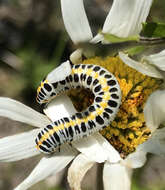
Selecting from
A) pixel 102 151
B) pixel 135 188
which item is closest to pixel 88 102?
pixel 102 151

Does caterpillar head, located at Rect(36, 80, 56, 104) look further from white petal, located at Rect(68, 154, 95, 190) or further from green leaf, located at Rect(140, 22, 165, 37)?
green leaf, located at Rect(140, 22, 165, 37)

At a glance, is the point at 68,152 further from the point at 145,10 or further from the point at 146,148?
the point at 145,10

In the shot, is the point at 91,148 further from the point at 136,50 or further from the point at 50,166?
the point at 136,50

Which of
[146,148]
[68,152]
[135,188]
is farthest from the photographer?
[135,188]

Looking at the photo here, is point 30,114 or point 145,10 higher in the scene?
point 145,10

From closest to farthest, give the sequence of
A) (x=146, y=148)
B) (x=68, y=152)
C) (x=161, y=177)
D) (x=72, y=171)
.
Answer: (x=146, y=148) < (x=72, y=171) < (x=68, y=152) < (x=161, y=177)

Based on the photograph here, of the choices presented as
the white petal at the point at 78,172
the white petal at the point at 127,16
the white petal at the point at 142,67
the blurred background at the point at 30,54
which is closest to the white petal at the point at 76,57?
the white petal at the point at 127,16

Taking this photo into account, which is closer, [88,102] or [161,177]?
[88,102]
